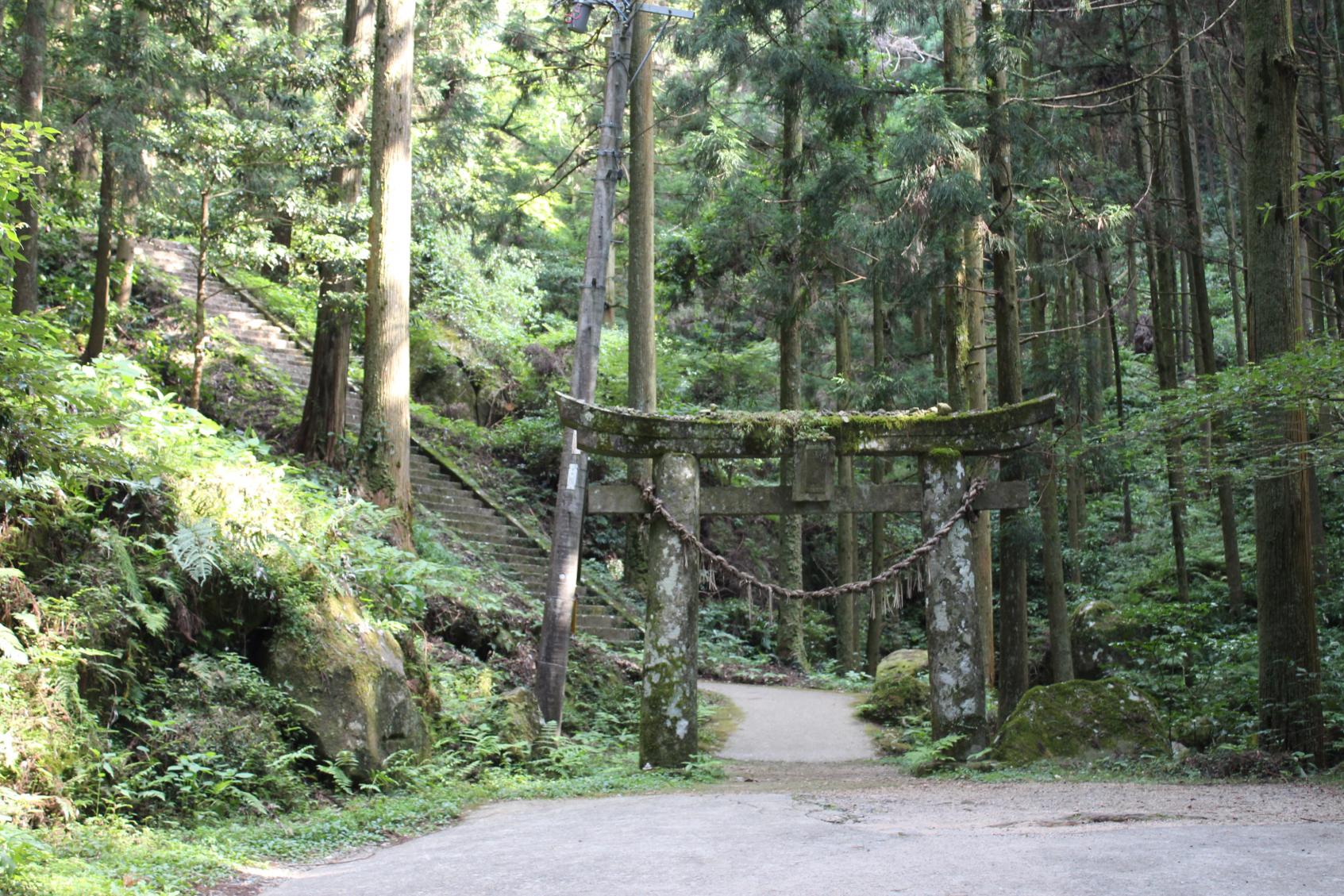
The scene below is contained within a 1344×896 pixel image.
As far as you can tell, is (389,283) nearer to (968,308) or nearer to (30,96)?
(30,96)

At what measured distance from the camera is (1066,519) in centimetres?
2078

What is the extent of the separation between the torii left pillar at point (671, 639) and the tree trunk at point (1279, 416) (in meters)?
4.99

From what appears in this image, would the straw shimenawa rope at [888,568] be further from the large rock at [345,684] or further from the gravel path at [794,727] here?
the large rock at [345,684]

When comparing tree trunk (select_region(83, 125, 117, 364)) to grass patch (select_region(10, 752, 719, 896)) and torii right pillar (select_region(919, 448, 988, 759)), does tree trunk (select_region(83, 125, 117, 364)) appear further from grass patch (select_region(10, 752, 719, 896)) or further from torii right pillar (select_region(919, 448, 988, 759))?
torii right pillar (select_region(919, 448, 988, 759))

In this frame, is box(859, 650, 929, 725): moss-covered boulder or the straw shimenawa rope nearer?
the straw shimenawa rope

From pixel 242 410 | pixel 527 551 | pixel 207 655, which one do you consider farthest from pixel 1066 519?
pixel 207 655

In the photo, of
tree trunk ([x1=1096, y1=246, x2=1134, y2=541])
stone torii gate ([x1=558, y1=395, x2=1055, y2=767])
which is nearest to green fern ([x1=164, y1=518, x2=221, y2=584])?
stone torii gate ([x1=558, y1=395, x2=1055, y2=767])

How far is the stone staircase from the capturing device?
18.3 metres

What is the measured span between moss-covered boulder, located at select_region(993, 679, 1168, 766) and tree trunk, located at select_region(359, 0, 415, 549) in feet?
26.2

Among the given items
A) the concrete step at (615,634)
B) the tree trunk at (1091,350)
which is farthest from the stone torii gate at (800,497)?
the concrete step at (615,634)

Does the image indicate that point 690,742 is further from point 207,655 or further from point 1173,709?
point 1173,709

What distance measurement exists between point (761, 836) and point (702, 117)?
58.0ft

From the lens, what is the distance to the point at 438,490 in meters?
19.6

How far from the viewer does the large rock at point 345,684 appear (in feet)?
25.6
